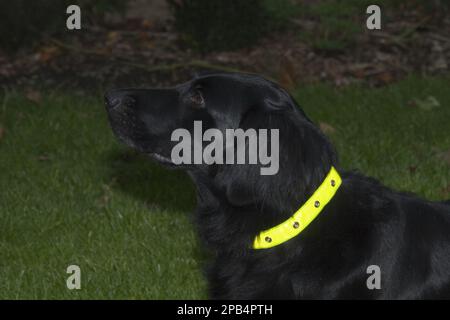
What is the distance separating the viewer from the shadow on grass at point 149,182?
18.4ft

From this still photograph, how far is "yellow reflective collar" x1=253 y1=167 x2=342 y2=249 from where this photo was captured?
329 cm

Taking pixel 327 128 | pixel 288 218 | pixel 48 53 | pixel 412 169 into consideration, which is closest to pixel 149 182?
pixel 327 128

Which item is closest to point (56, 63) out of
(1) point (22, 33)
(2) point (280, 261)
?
(1) point (22, 33)

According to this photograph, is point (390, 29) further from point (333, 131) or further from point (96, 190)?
point (96, 190)

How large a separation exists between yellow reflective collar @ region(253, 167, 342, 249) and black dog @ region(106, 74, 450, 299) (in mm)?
11

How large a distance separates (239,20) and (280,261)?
19.5 ft

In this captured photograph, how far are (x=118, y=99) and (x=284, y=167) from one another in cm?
92

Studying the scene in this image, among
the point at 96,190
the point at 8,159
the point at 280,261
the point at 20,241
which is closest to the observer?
the point at 280,261

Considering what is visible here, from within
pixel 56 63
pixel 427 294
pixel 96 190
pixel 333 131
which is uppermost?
pixel 56 63

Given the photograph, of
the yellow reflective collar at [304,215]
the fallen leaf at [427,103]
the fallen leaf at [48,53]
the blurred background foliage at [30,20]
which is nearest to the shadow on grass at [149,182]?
the yellow reflective collar at [304,215]

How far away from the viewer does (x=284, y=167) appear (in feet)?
10.5

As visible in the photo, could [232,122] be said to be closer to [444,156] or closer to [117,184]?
[117,184]

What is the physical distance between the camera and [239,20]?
29.7ft

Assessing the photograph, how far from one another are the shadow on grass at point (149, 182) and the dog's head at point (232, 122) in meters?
1.88
